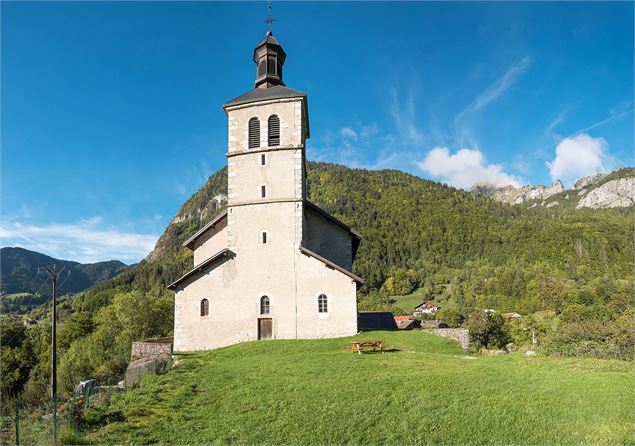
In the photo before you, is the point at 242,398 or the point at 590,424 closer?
the point at 590,424

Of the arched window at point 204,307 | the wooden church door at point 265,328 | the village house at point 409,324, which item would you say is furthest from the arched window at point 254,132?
the village house at point 409,324

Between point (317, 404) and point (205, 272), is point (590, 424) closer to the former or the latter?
point (317, 404)

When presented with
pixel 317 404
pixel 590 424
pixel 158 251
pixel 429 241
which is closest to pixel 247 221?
pixel 317 404

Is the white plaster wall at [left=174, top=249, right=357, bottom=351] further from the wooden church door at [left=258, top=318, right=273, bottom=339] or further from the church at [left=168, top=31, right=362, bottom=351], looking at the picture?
the wooden church door at [left=258, top=318, right=273, bottom=339]

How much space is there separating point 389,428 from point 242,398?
4.78 metres

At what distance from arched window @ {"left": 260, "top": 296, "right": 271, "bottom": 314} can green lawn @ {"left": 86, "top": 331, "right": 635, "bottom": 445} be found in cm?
700

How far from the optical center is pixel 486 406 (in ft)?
34.0

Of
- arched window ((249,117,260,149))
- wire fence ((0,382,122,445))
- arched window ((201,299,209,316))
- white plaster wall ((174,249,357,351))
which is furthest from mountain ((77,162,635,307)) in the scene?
wire fence ((0,382,122,445))

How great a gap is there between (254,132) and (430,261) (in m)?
138

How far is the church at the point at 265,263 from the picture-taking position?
23266mm

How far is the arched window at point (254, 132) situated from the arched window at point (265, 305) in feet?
30.4

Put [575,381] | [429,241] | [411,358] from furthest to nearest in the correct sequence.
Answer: [429,241] → [411,358] → [575,381]

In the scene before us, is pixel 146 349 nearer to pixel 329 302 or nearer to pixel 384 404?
pixel 329 302

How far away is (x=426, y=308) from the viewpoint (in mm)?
111250
